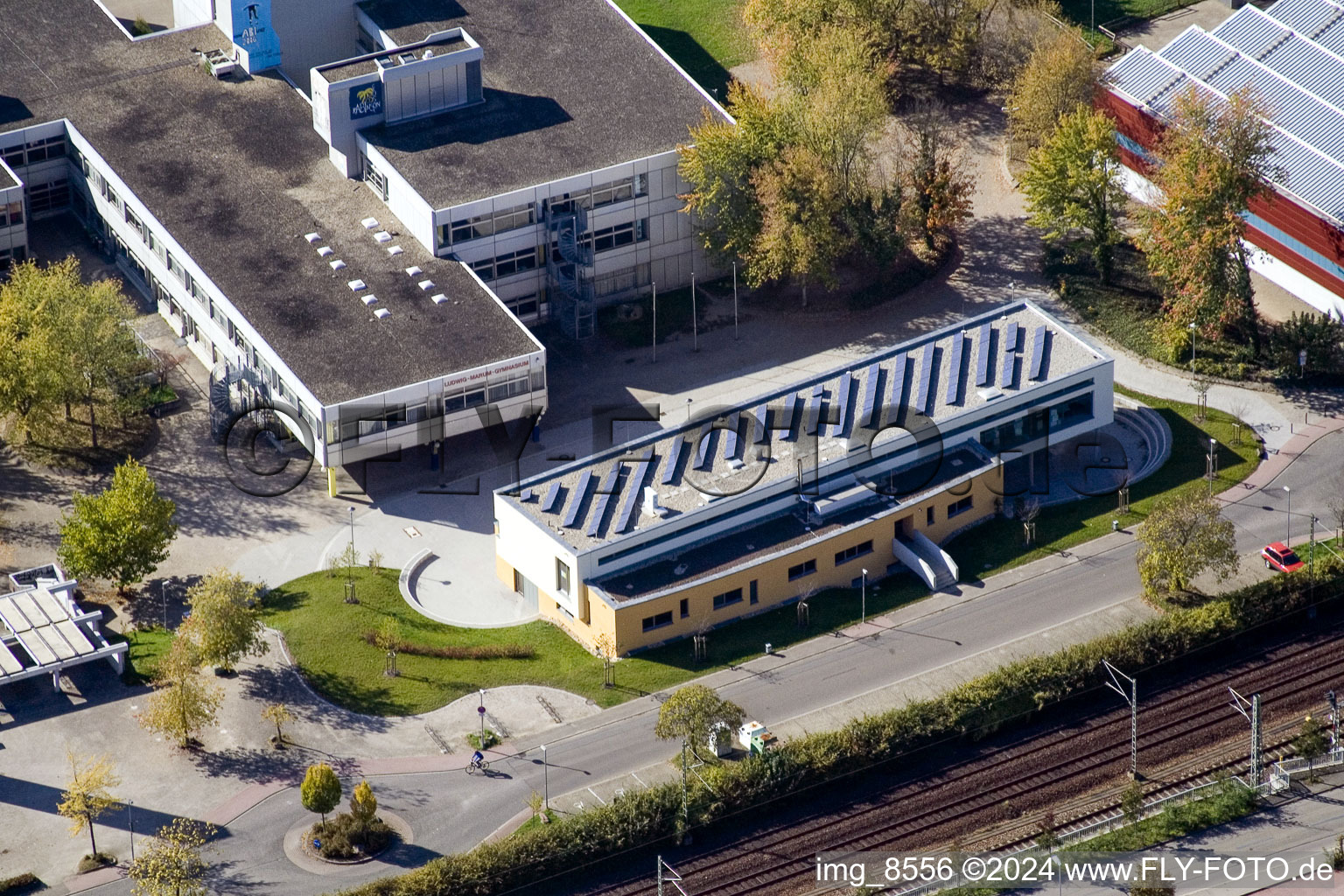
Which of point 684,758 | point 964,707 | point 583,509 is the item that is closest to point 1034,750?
point 964,707

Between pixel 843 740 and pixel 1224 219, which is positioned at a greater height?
pixel 1224 219

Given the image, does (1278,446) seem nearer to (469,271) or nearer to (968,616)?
(968,616)

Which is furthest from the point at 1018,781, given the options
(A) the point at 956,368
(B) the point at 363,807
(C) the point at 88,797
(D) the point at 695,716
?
(C) the point at 88,797

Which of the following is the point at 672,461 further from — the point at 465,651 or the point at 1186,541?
the point at 1186,541

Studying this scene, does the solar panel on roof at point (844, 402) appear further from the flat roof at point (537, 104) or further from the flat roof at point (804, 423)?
the flat roof at point (537, 104)

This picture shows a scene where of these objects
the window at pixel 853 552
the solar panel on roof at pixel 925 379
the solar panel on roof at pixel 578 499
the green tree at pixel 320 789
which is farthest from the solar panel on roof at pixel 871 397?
the green tree at pixel 320 789

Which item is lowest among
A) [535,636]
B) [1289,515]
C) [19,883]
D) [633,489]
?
[19,883]
